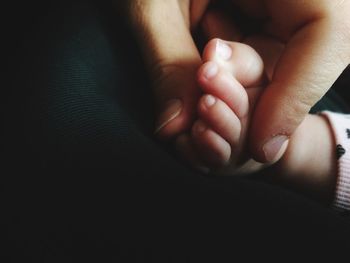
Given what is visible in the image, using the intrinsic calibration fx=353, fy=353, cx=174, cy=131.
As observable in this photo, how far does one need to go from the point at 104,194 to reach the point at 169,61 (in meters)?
0.25

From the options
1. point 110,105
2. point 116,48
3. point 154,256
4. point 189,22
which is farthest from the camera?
point 189,22

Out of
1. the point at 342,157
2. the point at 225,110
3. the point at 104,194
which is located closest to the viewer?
the point at 104,194

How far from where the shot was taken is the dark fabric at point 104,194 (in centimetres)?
28

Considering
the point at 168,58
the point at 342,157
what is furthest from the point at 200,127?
the point at 342,157

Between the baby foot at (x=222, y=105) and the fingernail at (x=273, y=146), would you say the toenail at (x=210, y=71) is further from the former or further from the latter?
the fingernail at (x=273, y=146)

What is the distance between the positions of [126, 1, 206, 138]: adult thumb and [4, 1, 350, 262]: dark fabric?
52 millimetres

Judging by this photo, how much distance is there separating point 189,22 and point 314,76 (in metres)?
0.29

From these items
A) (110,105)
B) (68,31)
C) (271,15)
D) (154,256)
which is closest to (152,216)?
(154,256)

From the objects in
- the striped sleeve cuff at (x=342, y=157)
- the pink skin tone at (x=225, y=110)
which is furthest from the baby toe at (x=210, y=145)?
the striped sleeve cuff at (x=342, y=157)

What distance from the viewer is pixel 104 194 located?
309 millimetres

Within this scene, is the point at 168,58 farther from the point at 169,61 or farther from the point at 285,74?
the point at 285,74

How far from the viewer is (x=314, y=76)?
17.7 inches

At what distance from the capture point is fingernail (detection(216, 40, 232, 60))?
1.44ft

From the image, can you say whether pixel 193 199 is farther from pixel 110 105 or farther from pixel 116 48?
pixel 116 48
